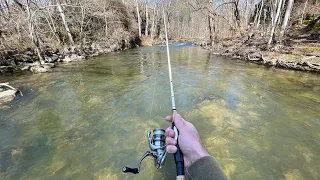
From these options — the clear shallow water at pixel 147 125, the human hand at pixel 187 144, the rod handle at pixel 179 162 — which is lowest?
the clear shallow water at pixel 147 125

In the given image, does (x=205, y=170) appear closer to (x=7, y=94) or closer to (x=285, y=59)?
(x=7, y=94)

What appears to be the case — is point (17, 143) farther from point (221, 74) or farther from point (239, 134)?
point (221, 74)

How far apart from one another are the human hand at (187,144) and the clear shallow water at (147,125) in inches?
52.6

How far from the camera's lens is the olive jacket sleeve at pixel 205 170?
140cm

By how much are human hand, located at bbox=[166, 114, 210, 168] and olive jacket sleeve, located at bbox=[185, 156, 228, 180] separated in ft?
0.17

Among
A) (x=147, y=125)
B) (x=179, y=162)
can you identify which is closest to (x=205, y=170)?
(x=179, y=162)

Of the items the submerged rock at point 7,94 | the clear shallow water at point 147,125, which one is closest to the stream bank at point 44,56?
the clear shallow water at point 147,125

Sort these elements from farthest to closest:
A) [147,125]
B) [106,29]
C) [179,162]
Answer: [106,29]
[147,125]
[179,162]

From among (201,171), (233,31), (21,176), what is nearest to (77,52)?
(21,176)

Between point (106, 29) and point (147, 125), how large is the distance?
20.8 metres

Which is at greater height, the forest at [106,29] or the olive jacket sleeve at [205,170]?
the forest at [106,29]

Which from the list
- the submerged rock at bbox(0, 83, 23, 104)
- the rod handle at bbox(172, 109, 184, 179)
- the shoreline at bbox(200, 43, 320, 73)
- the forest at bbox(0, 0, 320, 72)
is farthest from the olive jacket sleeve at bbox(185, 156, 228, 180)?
the forest at bbox(0, 0, 320, 72)

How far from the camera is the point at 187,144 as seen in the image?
176 centimetres

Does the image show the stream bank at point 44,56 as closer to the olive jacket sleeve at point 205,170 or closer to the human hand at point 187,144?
the human hand at point 187,144
